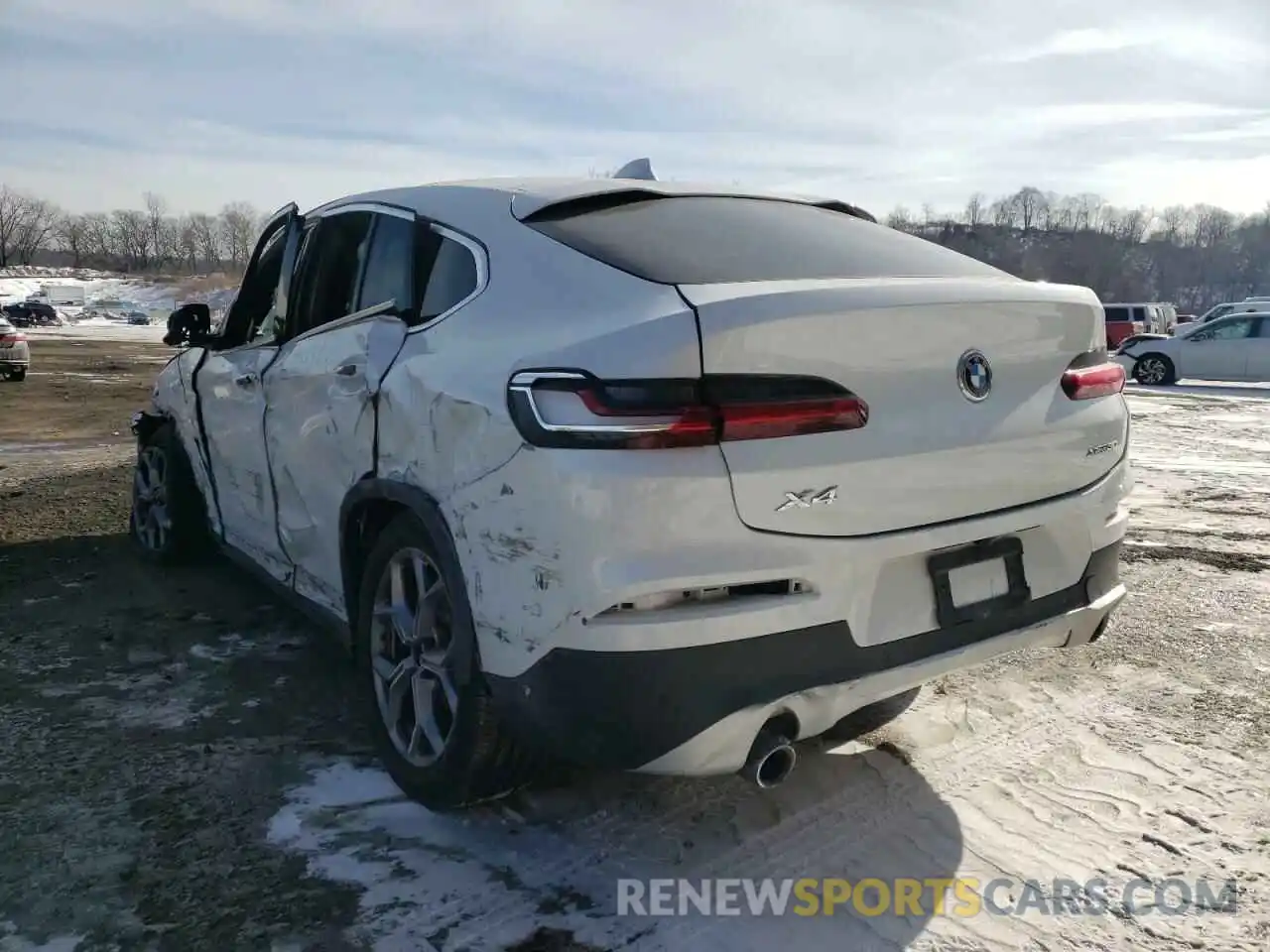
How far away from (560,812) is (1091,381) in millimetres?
1894

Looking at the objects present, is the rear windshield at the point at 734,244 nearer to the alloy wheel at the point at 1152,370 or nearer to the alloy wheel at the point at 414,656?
the alloy wheel at the point at 414,656

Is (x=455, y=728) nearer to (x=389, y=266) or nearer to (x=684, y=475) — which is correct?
(x=684, y=475)

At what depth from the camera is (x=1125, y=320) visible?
35938 mm

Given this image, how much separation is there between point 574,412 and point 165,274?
146 metres

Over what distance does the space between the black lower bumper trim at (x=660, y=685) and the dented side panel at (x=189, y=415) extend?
117 inches

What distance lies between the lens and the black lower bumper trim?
2131 millimetres

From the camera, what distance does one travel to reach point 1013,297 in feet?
8.51

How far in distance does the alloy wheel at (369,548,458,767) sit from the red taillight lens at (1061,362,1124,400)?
174 cm

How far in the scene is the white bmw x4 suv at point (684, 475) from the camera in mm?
2135

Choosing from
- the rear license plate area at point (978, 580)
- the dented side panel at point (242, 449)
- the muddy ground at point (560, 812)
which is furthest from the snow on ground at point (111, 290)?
the rear license plate area at point (978, 580)

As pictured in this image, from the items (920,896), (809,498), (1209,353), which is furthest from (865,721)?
(1209,353)

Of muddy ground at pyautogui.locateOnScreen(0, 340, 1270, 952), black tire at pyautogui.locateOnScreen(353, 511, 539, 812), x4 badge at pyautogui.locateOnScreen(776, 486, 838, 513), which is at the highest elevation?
x4 badge at pyautogui.locateOnScreen(776, 486, 838, 513)

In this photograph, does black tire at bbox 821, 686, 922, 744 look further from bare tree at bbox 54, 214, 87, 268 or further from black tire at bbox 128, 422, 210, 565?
bare tree at bbox 54, 214, 87, 268

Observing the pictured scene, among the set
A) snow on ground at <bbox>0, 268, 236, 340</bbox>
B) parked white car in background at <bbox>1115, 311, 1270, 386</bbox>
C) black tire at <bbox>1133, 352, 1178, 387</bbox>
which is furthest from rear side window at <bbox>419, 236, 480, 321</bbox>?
snow on ground at <bbox>0, 268, 236, 340</bbox>
